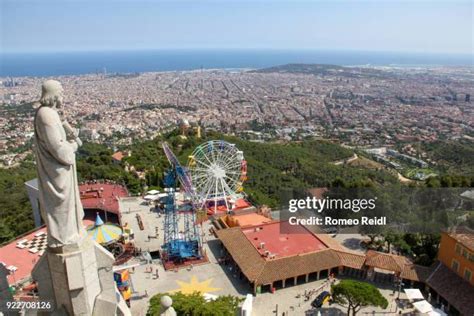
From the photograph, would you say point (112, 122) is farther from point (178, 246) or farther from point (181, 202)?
point (178, 246)

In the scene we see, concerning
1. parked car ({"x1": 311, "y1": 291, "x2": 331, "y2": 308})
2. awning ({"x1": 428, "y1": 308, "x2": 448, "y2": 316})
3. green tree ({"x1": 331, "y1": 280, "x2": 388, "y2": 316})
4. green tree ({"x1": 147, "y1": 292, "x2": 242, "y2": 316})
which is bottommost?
parked car ({"x1": 311, "y1": 291, "x2": 331, "y2": 308})

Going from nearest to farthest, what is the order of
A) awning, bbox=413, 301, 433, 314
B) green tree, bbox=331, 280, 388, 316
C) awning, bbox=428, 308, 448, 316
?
awning, bbox=428, 308, 448, 316
green tree, bbox=331, 280, 388, 316
awning, bbox=413, 301, 433, 314

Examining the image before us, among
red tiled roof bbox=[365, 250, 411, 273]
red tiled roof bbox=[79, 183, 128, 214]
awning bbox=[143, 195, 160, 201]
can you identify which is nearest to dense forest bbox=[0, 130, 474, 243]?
red tiled roof bbox=[79, 183, 128, 214]

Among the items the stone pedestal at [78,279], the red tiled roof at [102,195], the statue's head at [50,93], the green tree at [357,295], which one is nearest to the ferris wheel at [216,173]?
the red tiled roof at [102,195]

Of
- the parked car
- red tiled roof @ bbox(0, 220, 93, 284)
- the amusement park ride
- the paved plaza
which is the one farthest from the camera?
the amusement park ride

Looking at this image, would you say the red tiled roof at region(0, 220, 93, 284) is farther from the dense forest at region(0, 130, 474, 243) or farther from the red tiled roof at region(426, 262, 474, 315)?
the red tiled roof at region(426, 262, 474, 315)

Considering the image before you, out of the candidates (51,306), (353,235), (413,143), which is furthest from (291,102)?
(51,306)

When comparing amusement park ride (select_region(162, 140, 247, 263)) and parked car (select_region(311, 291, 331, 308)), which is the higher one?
amusement park ride (select_region(162, 140, 247, 263))

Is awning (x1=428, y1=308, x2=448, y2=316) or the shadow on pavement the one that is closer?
awning (x1=428, y1=308, x2=448, y2=316)
